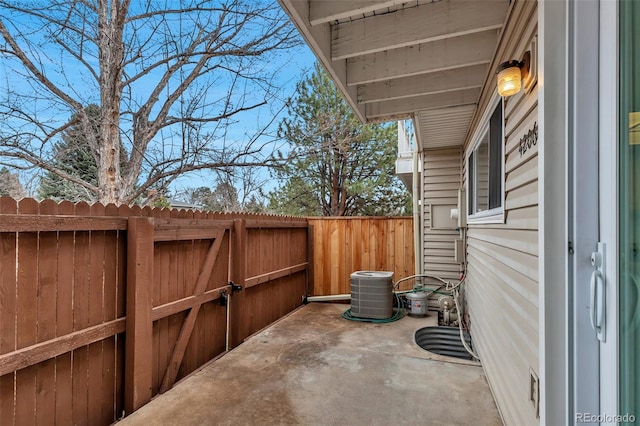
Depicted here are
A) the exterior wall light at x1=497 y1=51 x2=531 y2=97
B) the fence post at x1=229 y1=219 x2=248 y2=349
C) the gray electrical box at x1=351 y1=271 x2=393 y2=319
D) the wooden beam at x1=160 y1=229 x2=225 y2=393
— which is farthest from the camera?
the gray electrical box at x1=351 y1=271 x2=393 y2=319

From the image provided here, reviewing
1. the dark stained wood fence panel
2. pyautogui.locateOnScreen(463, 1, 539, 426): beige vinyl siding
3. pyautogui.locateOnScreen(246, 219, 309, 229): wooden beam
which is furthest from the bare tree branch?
pyautogui.locateOnScreen(463, 1, 539, 426): beige vinyl siding

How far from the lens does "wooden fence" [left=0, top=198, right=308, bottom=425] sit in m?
1.89

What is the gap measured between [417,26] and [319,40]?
0.70 m

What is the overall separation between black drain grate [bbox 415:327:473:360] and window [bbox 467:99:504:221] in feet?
5.32

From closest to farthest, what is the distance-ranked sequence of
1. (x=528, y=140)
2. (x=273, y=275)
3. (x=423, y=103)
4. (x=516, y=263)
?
(x=528, y=140), (x=516, y=263), (x=423, y=103), (x=273, y=275)

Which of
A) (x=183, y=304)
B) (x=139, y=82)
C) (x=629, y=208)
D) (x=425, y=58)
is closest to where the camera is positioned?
(x=629, y=208)

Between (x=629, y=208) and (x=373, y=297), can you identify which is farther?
(x=373, y=297)

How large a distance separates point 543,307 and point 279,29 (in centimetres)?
624

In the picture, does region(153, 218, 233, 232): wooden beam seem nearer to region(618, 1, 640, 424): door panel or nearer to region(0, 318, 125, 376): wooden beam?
region(0, 318, 125, 376): wooden beam

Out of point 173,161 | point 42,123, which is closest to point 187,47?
point 173,161

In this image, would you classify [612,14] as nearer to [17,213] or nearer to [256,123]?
[17,213]

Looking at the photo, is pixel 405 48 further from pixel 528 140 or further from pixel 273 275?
pixel 273 275

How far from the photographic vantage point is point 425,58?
2.74 meters

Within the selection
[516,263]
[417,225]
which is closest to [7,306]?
[516,263]
